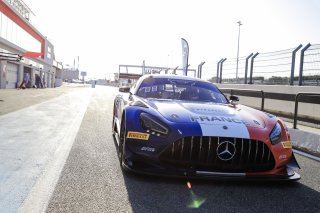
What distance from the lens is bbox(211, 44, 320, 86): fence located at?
10938 millimetres

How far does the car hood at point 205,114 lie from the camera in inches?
149

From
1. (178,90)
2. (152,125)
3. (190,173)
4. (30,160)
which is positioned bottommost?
(30,160)

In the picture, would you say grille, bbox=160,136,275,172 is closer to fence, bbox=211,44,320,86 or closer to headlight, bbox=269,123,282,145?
headlight, bbox=269,123,282,145

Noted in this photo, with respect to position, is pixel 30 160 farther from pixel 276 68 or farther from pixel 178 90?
pixel 276 68

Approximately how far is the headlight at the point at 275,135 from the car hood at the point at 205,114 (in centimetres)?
13

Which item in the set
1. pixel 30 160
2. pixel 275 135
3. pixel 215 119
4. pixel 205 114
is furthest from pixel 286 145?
pixel 30 160

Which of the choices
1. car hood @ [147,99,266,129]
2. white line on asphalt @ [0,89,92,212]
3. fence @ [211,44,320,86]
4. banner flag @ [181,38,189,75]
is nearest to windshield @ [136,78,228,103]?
car hood @ [147,99,266,129]

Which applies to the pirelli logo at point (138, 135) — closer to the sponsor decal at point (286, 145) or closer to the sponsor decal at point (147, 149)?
the sponsor decal at point (147, 149)

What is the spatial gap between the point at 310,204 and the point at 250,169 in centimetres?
66

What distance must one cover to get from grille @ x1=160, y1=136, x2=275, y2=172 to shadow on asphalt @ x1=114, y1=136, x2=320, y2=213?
0.81ft

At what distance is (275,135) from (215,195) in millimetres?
1052

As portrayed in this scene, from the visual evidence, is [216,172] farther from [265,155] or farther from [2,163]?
[2,163]

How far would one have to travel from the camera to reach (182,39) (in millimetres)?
22172

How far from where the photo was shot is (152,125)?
12.3 feet
